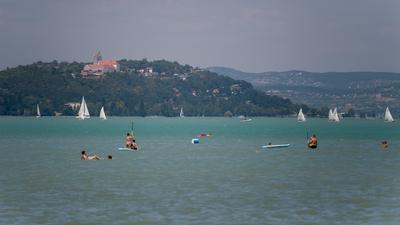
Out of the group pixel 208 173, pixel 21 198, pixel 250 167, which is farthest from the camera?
pixel 250 167

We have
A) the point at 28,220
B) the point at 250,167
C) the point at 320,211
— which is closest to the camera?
the point at 28,220

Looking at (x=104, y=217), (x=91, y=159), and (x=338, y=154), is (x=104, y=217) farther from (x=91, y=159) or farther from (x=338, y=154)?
(x=338, y=154)

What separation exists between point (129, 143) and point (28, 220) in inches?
2179

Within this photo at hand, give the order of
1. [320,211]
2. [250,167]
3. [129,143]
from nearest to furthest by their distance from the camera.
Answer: [320,211] < [250,167] < [129,143]

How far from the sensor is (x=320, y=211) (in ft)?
150

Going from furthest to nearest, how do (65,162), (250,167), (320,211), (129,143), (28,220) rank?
(129,143) < (65,162) < (250,167) < (320,211) < (28,220)

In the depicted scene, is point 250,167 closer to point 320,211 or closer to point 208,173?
point 208,173

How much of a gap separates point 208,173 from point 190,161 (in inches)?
643

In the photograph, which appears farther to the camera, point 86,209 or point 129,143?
point 129,143

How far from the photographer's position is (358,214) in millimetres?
44719

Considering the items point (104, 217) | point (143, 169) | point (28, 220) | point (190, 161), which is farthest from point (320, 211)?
point (190, 161)

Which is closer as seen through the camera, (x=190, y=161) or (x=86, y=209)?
(x=86, y=209)

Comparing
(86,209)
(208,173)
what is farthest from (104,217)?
(208,173)

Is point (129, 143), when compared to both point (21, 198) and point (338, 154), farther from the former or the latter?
point (21, 198)
